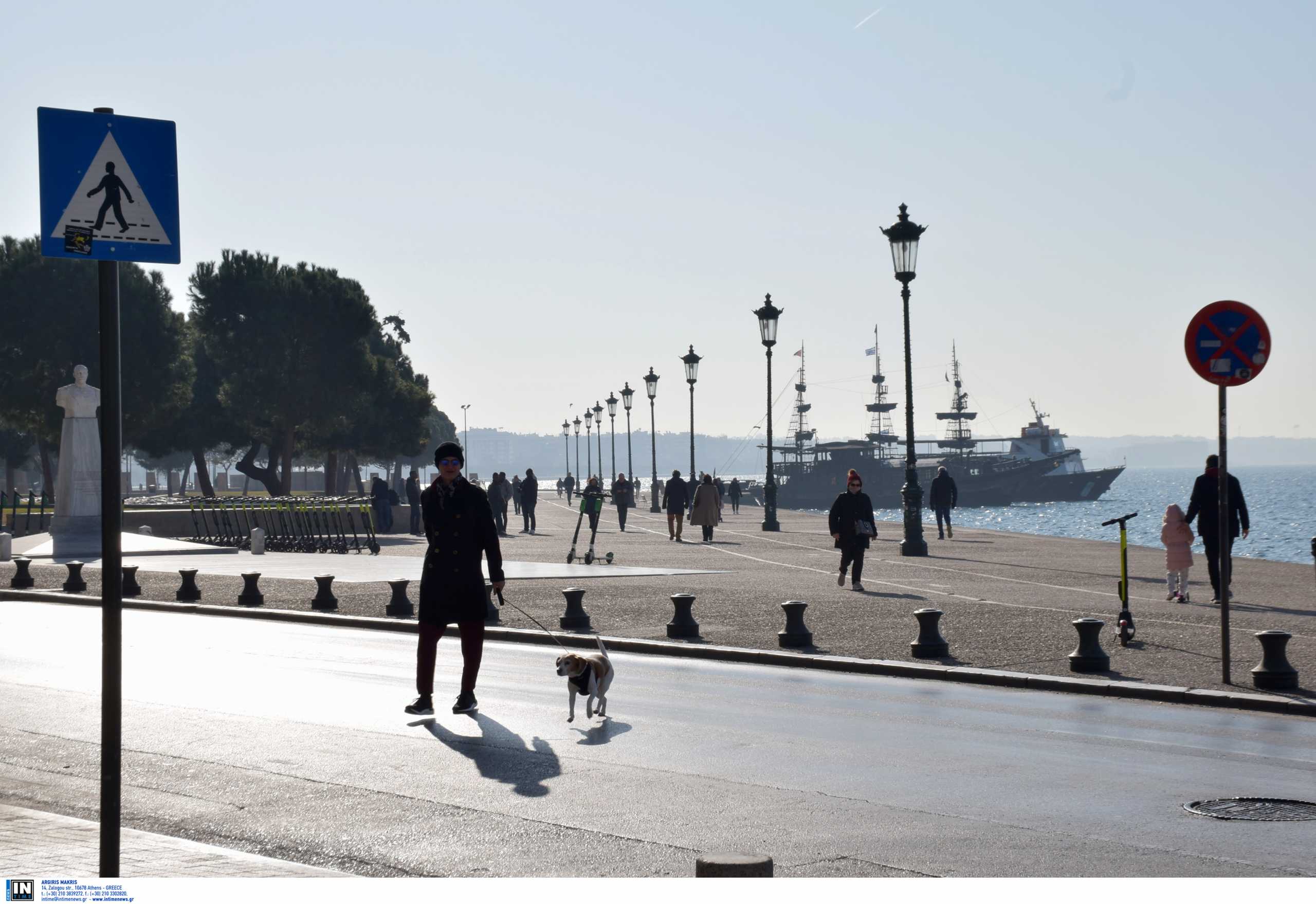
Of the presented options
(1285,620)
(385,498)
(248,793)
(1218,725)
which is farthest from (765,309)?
(248,793)

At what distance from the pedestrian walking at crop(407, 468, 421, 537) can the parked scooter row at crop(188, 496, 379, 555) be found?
2310 mm

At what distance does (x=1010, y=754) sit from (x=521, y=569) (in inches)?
653

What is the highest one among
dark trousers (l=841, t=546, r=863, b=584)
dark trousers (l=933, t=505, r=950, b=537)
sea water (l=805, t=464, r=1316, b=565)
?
dark trousers (l=933, t=505, r=950, b=537)

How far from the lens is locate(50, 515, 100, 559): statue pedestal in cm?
3162

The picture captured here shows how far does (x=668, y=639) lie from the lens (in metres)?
14.0

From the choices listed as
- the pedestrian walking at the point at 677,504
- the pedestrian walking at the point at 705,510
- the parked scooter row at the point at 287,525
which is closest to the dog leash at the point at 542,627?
the parked scooter row at the point at 287,525

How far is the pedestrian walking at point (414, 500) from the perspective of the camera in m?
42.5

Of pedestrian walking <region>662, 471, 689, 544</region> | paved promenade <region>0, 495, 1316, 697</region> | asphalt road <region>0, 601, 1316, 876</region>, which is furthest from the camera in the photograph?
pedestrian walking <region>662, 471, 689, 544</region>

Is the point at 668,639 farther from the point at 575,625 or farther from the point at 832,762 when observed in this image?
the point at 832,762

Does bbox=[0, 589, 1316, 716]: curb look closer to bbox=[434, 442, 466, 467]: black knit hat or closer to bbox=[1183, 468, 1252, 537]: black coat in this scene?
bbox=[434, 442, 466, 467]: black knit hat

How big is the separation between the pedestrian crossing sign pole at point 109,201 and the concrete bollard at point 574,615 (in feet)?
33.1

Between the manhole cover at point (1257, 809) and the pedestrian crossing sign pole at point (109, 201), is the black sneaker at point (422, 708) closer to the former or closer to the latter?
the manhole cover at point (1257, 809)

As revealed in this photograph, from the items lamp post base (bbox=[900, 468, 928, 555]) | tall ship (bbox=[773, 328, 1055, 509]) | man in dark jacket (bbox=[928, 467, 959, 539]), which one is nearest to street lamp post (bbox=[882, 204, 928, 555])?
lamp post base (bbox=[900, 468, 928, 555])
